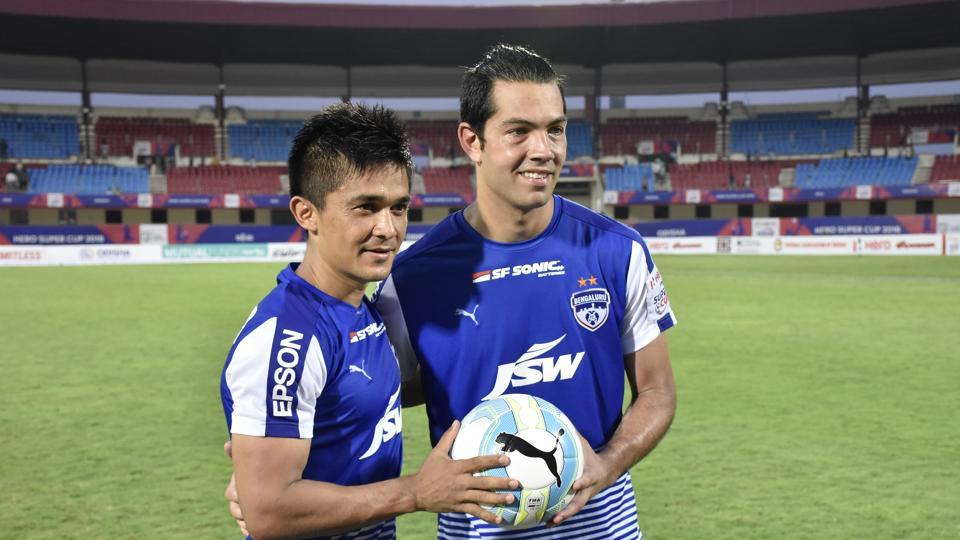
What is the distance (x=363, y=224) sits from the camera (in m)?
2.65

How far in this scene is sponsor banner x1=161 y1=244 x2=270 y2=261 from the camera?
39562 millimetres

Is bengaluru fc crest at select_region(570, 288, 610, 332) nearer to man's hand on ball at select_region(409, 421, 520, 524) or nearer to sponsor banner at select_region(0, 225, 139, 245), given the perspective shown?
man's hand on ball at select_region(409, 421, 520, 524)

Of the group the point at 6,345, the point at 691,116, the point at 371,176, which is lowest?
the point at 6,345

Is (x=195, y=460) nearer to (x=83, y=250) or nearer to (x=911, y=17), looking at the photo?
(x=83, y=250)

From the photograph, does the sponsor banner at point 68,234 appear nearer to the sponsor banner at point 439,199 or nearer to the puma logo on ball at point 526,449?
the sponsor banner at point 439,199

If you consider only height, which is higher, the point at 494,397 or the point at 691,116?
the point at 691,116

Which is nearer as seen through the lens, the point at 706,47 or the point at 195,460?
the point at 195,460

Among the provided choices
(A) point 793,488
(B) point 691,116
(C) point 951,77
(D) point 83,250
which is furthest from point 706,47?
(A) point 793,488

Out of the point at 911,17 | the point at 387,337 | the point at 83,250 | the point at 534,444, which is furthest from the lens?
the point at 911,17

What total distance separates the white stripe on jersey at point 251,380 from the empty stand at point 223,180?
1956 inches

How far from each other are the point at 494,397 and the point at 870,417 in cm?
656

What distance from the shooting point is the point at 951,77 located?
53.1 metres

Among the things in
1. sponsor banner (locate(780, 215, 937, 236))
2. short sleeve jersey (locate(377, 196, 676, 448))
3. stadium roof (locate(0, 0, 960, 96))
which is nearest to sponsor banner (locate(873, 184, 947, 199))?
sponsor banner (locate(780, 215, 937, 236))

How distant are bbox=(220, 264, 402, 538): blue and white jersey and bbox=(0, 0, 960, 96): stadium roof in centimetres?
3590
